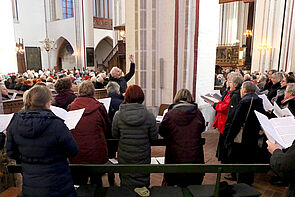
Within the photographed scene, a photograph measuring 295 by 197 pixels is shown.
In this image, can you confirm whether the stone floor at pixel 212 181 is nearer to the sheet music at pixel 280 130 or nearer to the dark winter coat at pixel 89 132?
the dark winter coat at pixel 89 132

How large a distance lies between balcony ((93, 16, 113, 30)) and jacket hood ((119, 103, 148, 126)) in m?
19.8

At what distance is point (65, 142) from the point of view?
182 centimetres

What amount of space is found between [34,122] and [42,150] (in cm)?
23

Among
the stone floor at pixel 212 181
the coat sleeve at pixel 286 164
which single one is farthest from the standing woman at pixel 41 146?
the coat sleeve at pixel 286 164

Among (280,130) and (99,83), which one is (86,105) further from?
(99,83)

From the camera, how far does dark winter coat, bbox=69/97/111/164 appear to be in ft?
8.92

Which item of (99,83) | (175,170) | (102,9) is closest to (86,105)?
(175,170)

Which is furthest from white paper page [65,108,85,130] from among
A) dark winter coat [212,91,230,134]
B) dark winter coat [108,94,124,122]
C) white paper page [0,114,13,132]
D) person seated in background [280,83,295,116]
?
person seated in background [280,83,295,116]

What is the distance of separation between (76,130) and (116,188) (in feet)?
2.72

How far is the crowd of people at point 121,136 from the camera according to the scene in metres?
1.80

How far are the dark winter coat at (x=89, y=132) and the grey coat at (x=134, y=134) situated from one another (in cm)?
30

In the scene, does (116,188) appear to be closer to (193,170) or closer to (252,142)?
(193,170)

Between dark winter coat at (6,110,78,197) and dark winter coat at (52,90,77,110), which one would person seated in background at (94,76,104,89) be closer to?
dark winter coat at (52,90,77,110)

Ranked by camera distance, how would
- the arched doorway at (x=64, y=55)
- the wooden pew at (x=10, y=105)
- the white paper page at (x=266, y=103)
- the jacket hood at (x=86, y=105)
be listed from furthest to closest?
the arched doorway at (x=64, y=55)
the wooden pew at (x=10, y=105)
the white paper page at (x=266, y=103)
the jacket hood at (x=86, y=105)
